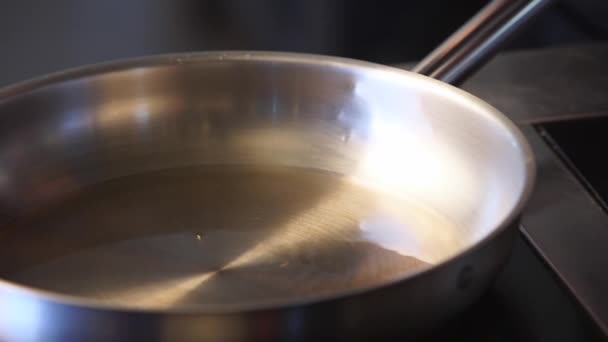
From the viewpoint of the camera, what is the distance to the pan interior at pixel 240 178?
43 centimetres

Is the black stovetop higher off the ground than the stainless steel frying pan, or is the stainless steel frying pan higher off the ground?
the stainless steel frying pan

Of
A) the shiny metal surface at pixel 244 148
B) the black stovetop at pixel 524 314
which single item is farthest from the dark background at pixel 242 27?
the black stovetop at pixel 524 314

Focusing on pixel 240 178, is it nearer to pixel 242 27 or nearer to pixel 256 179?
pixel 256 179

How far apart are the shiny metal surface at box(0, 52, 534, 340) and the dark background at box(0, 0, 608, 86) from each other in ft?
1.23

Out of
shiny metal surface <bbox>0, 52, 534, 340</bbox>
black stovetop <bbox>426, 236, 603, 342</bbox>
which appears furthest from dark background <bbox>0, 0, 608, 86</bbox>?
black stovetop <bbox>426, 236, 603, 342</bbox>

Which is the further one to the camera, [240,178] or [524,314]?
[240,178]

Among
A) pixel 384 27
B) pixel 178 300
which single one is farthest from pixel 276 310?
pixel 384 27

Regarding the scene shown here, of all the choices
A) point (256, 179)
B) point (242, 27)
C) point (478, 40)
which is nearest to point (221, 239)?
point (256, 179)

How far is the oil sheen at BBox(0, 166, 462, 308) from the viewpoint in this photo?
41cm

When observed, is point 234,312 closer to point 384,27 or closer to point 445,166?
point 445,166

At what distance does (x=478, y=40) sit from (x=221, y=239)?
8.3 inches

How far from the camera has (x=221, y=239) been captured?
0.46 meters

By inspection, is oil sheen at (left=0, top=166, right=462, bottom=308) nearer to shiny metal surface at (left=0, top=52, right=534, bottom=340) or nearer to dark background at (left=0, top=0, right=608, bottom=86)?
shiny metal surface at (left=0, top=52, right=534, bottom=340)

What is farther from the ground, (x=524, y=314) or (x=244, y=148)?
(x=244, y=148)
